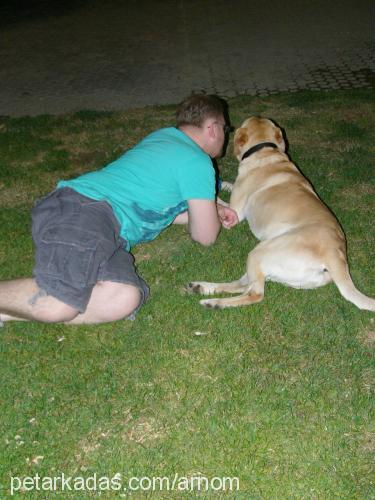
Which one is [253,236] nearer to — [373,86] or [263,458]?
[263,458]

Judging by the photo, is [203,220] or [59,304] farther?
[203,220]

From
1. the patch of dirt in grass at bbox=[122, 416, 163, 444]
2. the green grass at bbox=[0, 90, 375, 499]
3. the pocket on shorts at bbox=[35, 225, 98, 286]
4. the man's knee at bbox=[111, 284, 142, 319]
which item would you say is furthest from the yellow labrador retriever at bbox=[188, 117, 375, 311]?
the patch of dirt in grass at bbox=[122, 416, 163, 444]

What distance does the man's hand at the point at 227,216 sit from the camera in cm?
475

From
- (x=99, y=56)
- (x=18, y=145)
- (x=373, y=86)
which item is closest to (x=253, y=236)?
(x=18, y=145)

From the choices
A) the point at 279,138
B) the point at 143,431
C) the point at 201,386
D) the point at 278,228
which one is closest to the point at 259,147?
the point at 279,138

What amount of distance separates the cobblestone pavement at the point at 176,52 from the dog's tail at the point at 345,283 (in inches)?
232

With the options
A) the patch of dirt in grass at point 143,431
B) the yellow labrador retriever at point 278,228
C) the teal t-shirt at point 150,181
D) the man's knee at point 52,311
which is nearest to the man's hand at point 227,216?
the yellow labrador retriever at point 278,228

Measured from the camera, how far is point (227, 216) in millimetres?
4773

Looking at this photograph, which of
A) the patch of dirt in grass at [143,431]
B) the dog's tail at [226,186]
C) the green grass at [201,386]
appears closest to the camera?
the green grass at [201,386]

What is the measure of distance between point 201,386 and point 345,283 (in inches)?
46.9

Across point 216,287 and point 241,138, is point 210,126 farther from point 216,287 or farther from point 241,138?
point 216,287

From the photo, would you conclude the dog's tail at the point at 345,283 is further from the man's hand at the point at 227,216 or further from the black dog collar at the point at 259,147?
the black dog collar at the point at 259,147

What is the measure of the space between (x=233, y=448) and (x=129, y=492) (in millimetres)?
611

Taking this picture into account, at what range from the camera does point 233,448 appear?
2908 mm
